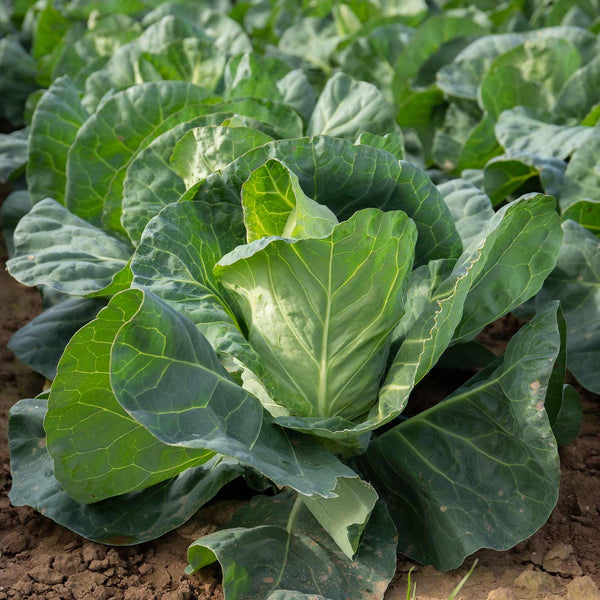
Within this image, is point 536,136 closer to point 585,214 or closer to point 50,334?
point 585,214

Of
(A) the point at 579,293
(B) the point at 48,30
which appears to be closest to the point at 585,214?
(A) the point at 579,293

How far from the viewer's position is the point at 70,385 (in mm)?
2094

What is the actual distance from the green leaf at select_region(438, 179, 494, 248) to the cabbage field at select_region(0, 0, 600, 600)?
1 cm

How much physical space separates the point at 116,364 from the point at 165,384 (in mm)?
140

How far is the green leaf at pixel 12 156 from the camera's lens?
12.6 feet

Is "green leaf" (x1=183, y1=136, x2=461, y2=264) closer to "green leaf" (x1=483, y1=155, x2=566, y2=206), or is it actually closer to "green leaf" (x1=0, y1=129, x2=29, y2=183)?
"green leaf" (x1=483, y1=155, x2=566, y2=206)

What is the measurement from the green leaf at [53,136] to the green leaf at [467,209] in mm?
1616

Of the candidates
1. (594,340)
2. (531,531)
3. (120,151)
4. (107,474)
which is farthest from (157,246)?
(594,340)

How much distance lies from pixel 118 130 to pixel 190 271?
105cm

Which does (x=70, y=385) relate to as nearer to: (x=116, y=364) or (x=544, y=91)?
(x=116, y=364)

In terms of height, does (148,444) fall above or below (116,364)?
below

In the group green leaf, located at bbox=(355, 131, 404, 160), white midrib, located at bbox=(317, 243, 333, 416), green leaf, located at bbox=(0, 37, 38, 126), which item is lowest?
green leaf, located at bbox=(0, 37, 38, 126)

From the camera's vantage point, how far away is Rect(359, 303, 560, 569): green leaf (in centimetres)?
214

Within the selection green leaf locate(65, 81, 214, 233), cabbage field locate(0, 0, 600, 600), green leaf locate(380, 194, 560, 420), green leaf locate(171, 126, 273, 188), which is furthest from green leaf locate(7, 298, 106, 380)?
green leaf locate(380, 194, 560, 420)
